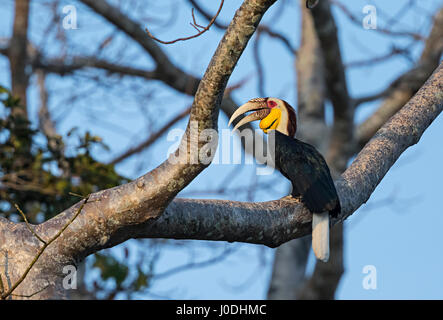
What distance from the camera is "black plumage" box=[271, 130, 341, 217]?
9.34ft

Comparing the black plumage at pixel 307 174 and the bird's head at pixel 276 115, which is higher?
the bird's head at pixel 276 115

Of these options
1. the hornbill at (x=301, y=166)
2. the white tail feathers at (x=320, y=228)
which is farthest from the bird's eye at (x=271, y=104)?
the white tail feathers at (x=320, y=228)

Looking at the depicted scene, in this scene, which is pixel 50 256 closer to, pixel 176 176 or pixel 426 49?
pixel 176 176

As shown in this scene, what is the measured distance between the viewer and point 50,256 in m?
2.50

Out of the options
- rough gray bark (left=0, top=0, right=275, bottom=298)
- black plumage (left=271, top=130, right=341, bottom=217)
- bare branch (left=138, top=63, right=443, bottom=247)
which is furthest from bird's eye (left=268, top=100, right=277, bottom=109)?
rough gray bark (left=0, top=0, right=275, bottom=298)

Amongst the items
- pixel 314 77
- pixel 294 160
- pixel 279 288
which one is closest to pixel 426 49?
pixel 314 77

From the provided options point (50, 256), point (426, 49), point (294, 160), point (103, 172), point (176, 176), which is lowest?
point (50, 256)

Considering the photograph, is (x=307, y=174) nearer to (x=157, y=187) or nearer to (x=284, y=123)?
(x=284, y=123)

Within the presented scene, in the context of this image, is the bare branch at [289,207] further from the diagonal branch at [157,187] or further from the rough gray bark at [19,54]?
the rough gray bark at [19,54]

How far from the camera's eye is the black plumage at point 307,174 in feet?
9.34

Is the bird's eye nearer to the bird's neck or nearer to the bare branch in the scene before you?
the bird's neck

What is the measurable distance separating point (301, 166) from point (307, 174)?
0.27 feet
